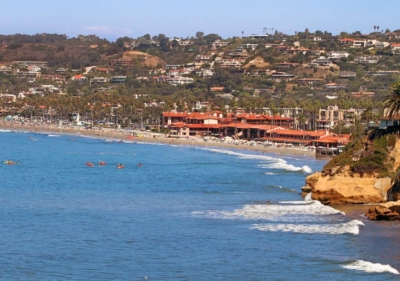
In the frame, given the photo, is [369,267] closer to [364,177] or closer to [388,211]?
[388,211]

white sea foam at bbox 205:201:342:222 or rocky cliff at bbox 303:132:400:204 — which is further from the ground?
rocky cliff at bbox 303:132:400:204

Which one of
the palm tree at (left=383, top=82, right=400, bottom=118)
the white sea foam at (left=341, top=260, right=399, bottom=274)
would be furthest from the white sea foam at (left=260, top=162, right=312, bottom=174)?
the white sea foam at (left=341, top=260, right=399, bottom=274)

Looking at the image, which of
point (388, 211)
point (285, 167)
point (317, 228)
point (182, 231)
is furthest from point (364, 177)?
point (285, 167)

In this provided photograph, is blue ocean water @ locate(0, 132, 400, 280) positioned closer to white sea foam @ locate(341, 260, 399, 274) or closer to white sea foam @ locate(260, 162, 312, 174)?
white sea foam @ locate(341, 260, 399, 274)

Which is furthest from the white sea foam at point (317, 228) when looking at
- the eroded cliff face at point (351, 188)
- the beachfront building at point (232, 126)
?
the beachfront building at point (232, 126)

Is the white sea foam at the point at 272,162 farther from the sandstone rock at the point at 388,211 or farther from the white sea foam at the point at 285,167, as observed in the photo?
the sandstone rock at the point at 388,211

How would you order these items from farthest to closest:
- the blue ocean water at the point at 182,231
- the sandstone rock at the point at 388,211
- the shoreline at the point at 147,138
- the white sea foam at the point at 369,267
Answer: the shoreline at the point at 147,138, the sandstone rock at the point at 388,211, the blue ocean water at the point at 182,231, the white sea foam at the point at 369,267

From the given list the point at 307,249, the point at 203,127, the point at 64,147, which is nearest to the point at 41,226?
the point at 307,249
